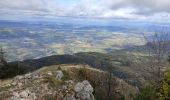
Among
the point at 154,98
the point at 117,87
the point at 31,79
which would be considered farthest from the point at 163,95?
the point at 117,87

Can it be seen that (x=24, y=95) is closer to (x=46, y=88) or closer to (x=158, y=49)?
(x=46, y=88)

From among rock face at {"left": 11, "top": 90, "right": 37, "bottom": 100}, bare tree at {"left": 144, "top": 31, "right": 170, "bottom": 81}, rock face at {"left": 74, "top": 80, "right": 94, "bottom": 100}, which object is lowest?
rock face at {"left": 74, "top": 80, "right": 94, "bottom": 100}

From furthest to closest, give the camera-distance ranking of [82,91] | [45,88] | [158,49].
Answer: [158,49]
[82,91]
[45,88]

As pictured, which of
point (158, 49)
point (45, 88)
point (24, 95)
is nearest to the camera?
point (24, 95)

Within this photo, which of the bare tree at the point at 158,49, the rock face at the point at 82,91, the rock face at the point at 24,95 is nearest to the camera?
the rock face at the point at 24,95

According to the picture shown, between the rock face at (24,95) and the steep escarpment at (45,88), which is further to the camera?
the steep escarpment at (45,88)

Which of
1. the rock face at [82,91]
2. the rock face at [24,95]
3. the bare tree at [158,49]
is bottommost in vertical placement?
the rock face at [82,91]

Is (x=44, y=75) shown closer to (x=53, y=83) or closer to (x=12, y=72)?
(x=53, y=83)

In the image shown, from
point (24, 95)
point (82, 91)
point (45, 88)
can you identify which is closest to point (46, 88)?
point (45, 88)

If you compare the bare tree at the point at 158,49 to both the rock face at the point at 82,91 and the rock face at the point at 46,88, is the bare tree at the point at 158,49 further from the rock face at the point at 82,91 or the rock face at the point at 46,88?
the rock face at the point at 46,88

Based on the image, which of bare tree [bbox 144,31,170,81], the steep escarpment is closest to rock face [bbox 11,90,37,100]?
the steep escarpment

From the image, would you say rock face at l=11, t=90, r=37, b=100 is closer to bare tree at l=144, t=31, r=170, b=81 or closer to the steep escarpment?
the steep escarpment

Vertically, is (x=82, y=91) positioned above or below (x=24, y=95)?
below

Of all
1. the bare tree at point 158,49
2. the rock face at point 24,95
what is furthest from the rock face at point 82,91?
the bare tree at point 158,49
